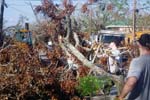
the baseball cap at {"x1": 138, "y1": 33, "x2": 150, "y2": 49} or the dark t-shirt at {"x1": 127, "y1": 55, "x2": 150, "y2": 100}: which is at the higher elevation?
the baseball cap at {"x1": 138, "y1": 33, "x2": 150, "y2": 49}

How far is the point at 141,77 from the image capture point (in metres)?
5.61

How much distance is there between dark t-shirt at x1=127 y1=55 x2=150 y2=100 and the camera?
559cm

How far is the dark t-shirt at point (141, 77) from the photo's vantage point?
18.3ft

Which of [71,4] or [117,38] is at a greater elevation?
[71,4]

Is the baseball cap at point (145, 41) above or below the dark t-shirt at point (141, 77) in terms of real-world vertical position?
above

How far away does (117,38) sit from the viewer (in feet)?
117

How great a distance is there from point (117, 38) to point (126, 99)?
99.0ft

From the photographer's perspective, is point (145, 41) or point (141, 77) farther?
point (145, 41)

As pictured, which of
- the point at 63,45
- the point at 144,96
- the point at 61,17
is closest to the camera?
the point at 144,96

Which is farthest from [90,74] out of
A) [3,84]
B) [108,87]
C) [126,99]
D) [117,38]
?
[117,38]

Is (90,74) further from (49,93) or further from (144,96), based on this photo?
(144,96)

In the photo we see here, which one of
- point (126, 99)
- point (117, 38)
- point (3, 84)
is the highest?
point (126, 99)

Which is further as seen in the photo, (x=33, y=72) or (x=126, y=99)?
(x=33, y=72)

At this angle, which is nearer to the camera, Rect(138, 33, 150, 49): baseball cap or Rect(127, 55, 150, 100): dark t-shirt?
Rect(127, 55, 150, 100): dark t-shirt
